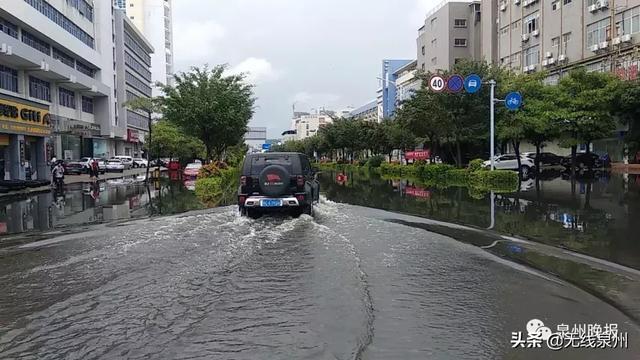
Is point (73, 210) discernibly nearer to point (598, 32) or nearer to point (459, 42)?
point (598, 32)

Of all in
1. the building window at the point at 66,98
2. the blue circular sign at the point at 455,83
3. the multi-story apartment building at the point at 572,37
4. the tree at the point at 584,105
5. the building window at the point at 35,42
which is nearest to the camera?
the blue circular sign at the point at 455,83

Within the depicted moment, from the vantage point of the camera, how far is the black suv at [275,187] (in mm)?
13500

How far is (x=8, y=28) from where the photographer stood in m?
→ 46.3

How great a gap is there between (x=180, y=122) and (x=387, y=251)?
2284 centimetres

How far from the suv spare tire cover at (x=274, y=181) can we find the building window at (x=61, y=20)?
44.6 meters

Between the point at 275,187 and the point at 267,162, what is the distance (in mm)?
1361

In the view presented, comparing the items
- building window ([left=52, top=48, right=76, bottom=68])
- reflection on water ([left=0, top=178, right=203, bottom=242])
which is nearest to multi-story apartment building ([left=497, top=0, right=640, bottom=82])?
reflection on water ([left=0, top=178, right=203, bottom=242])

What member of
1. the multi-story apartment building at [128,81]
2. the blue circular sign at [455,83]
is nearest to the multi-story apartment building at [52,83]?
the multi-story apartment building at [128,81]

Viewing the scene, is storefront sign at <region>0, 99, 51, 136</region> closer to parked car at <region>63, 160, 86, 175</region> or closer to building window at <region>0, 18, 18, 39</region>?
parked car at <region>63, 160, 86, 175</region>

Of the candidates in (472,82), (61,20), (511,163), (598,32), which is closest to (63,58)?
(61,20)

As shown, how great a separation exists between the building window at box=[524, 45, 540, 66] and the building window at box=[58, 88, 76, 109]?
1858 inches

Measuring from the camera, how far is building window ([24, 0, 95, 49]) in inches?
2012

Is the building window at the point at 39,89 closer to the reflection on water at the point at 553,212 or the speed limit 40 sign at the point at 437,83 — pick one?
the speed limit 40 sign at the point at 437,83

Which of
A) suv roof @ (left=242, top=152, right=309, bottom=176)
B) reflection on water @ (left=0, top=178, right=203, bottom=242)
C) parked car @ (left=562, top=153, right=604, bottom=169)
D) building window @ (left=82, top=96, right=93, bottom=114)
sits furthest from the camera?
building window @ (left=82, top=96, right=93, bottom=114)
